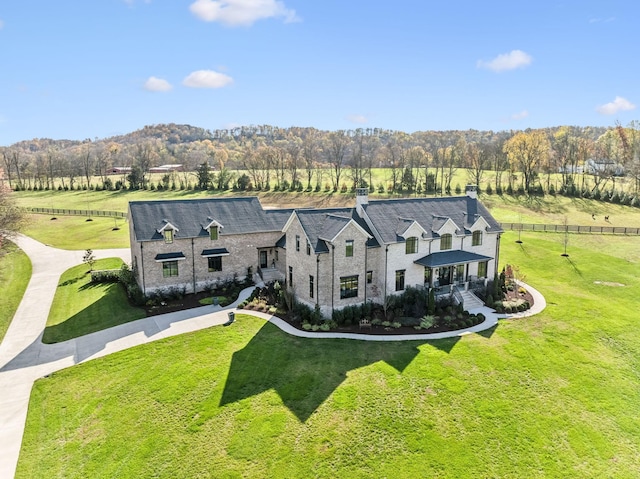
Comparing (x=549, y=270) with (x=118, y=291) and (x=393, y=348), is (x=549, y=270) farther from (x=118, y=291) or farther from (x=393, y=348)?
(x=118, y=291)

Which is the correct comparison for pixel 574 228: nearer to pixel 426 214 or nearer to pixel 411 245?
pixel 426 214

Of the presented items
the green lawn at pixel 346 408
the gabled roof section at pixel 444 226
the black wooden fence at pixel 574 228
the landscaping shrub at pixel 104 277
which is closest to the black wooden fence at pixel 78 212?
the landscaping shrub at pixel 104 277

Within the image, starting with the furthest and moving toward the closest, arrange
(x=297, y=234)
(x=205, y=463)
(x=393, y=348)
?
(x=297, y=234), (x=393, y=348), (x=205, y=463)

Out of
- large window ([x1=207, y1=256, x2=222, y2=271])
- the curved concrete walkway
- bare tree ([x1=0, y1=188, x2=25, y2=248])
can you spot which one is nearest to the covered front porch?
the curved concrete walkway

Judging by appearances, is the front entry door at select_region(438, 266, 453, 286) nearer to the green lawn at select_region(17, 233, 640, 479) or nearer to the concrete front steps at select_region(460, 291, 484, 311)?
the concrete front steps at select_region(460, 291, 484, 311)

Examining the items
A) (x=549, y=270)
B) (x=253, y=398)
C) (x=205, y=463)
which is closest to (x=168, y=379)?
(x=253, y=398)

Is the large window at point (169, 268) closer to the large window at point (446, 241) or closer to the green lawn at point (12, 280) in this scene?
the green lawn at point (12, 280)
